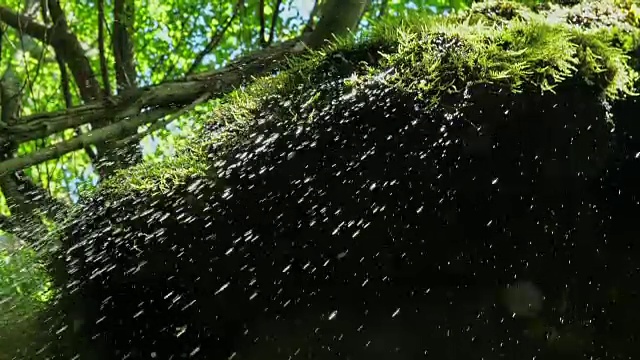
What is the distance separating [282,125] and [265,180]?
0.57 ft

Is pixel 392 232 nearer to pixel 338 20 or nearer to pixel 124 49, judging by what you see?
pixel 338 20

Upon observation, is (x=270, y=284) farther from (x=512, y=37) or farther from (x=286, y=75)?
(x=512, y=37)

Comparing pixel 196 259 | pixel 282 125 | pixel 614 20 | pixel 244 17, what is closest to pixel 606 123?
pixel 614 20

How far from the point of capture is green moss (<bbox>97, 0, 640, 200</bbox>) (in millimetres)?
1323

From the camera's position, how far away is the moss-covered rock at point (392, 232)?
1198 millimetres

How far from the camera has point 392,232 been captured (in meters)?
1.21

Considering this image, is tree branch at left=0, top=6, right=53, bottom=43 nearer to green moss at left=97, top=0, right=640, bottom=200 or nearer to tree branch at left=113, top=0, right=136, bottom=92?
tree branch at left=113, top=0, right=136, bottom=92

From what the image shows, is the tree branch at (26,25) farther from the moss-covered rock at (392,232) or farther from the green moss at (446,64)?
the moss-covered rock at (392,232)

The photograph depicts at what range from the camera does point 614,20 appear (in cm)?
155

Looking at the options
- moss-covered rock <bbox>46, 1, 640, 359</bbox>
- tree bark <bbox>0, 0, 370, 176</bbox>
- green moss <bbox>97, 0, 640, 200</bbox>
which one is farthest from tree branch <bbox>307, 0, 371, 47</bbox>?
moss-covered rock <bbox>46, 1, 640, 359</bbox>

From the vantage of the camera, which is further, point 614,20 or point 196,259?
point 614,20

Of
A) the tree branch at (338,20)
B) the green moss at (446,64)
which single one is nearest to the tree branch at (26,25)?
the tree branch at (338,20)

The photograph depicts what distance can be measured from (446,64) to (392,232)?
1.40 feet

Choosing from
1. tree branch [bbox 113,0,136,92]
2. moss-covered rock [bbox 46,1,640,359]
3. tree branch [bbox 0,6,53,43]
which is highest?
tree branch [bbox 0,6,53,43]
